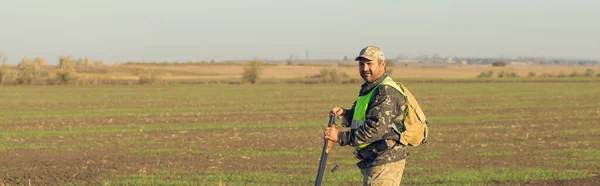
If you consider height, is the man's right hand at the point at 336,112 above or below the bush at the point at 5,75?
above

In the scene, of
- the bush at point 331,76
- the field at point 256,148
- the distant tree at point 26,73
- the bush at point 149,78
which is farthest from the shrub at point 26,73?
the field at point 256,148

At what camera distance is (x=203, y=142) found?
19.7 metres

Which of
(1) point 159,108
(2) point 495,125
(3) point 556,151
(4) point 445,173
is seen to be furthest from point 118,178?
(1) point 159,108

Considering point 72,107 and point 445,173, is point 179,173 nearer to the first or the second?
point 445,173

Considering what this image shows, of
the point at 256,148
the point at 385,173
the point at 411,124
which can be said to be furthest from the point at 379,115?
the point at 256,148

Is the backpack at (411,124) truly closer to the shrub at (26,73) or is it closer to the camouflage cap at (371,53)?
the camouflage cap at (371,53)

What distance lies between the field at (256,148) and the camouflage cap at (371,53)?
6.54 metres

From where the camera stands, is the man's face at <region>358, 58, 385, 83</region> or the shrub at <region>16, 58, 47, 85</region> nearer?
the man's face at <region>358, 58, 385, 83</region>

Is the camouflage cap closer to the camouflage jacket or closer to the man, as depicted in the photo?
the man

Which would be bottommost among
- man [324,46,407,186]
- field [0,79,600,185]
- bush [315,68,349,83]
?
bush [315,68,349,83]

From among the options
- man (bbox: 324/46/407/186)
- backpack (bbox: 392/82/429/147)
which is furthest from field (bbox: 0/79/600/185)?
backpack (bbox: 392/82/429/147)

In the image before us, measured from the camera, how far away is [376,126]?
6133 millimetres

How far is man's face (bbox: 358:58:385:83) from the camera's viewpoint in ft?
20.6

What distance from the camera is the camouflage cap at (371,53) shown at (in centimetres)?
621
